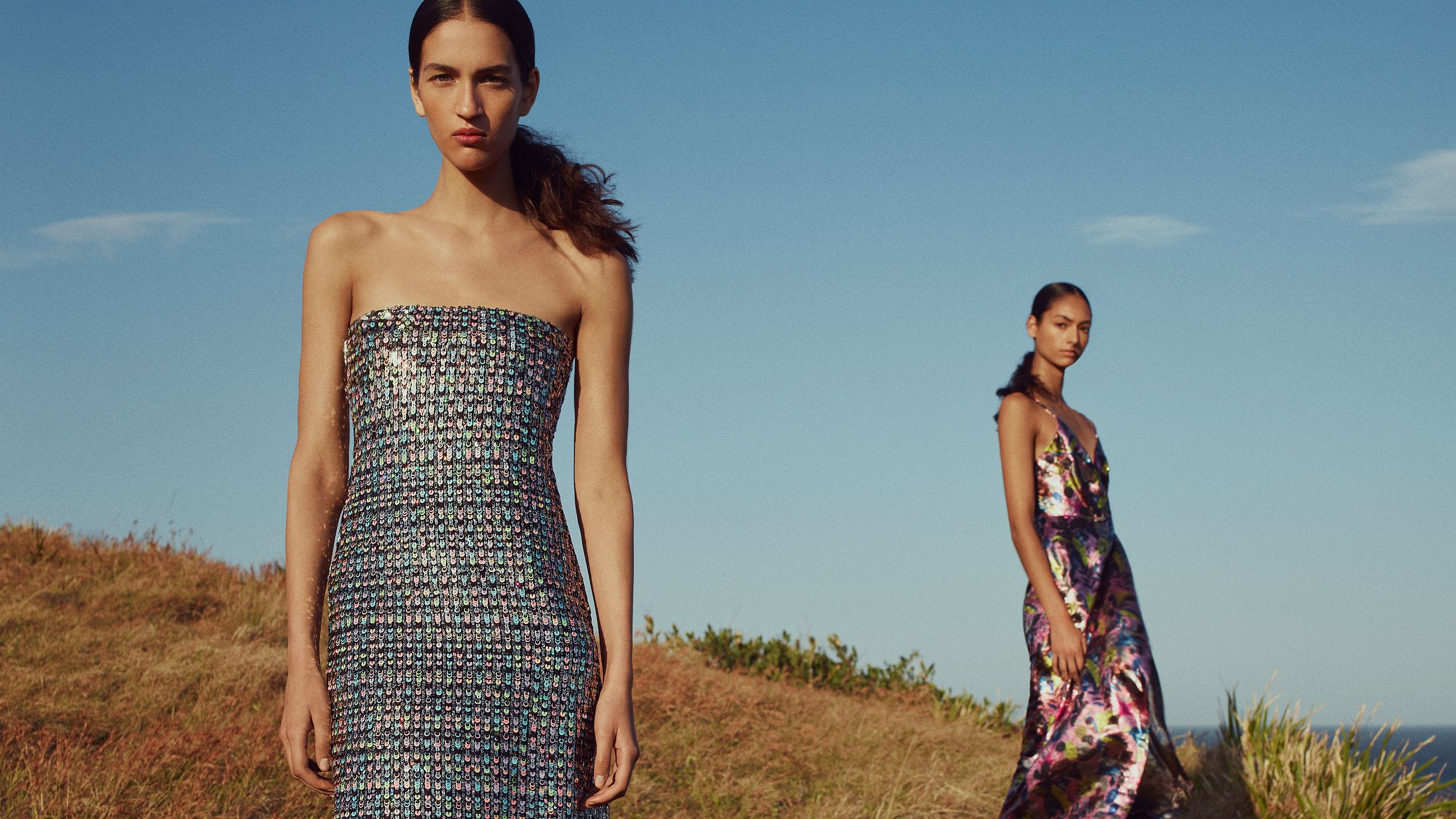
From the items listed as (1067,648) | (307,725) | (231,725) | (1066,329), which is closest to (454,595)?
(307,725)

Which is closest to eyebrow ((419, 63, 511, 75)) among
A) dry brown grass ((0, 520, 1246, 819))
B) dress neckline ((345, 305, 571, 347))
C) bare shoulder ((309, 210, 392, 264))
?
bare shoulder ((309, 210, 392, 264))

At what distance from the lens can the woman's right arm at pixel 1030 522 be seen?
5.73 metres

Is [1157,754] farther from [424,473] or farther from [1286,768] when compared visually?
[424,473]

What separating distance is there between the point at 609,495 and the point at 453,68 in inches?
35.3

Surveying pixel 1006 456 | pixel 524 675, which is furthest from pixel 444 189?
pixel 1006 456

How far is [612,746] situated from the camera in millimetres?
2287

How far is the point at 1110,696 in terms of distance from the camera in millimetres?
5820

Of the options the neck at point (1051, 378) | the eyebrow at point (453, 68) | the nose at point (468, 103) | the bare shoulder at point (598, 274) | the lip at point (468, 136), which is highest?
the neck at point (1051, 378)

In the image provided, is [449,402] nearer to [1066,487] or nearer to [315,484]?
[315,484]

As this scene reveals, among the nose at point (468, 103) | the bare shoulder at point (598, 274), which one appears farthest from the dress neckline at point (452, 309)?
the nose at point (468, 103)

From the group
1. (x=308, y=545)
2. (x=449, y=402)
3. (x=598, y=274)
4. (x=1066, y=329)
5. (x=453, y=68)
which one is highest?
(x=1066, y=329)

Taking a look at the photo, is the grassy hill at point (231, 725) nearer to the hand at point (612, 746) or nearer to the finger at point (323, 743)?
the finger at point (323, 743)

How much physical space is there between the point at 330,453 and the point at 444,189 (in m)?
0.59

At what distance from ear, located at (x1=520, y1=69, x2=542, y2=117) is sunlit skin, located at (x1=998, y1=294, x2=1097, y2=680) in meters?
3.85
